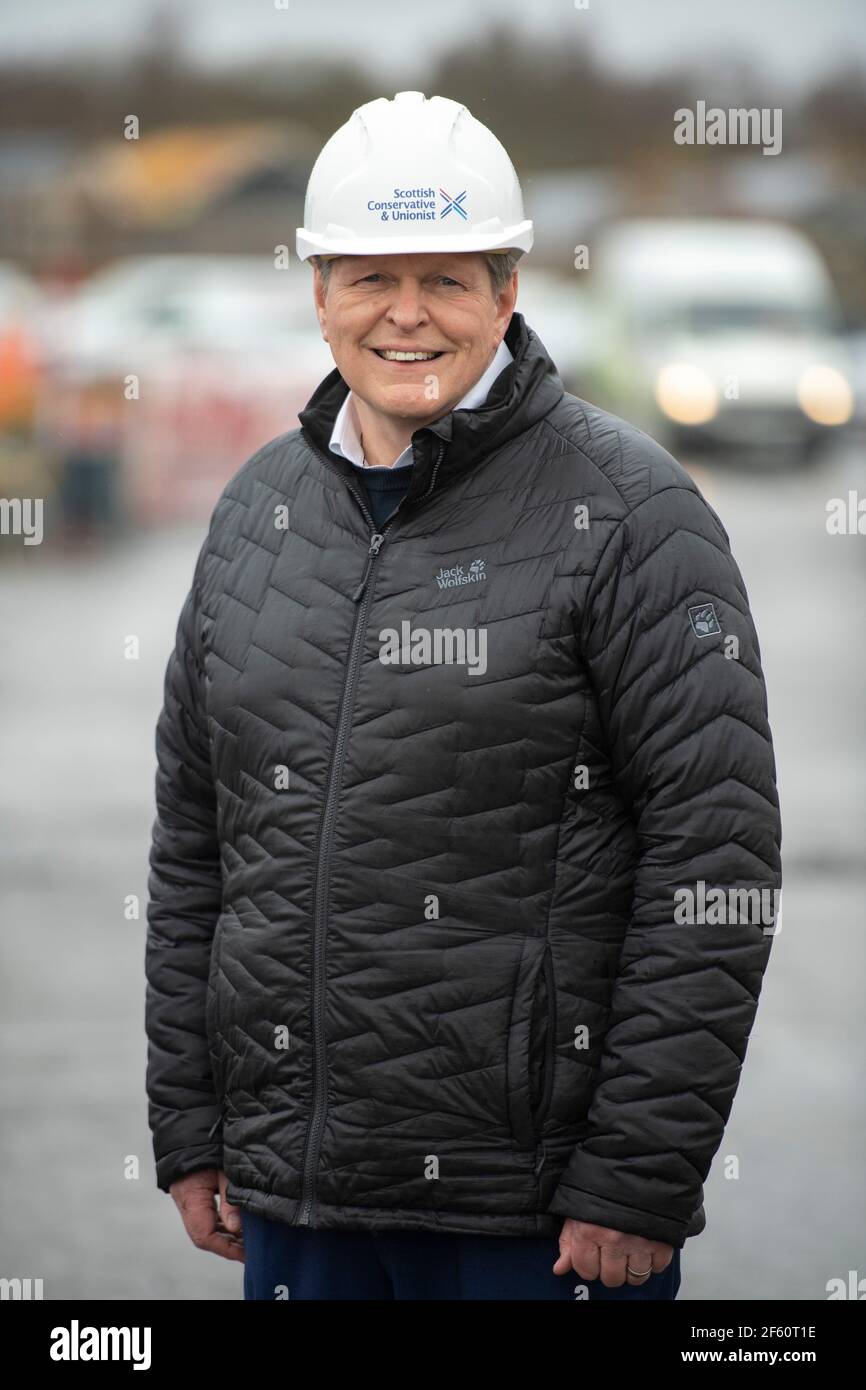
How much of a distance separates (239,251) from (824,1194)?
63.4 ft

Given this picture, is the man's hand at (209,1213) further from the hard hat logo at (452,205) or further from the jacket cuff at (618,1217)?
the hard hat logo at (452,205)

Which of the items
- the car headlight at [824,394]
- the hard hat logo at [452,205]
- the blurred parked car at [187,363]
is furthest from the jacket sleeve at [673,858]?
the car headlight at [824,394]

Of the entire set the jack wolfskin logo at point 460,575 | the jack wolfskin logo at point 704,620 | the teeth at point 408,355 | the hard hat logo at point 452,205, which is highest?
the hard hat logo at point 452,205

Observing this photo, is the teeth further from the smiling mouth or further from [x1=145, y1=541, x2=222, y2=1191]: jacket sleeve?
[x1=145, y1=541, x2=222, y2=1191]: jacket sleeve

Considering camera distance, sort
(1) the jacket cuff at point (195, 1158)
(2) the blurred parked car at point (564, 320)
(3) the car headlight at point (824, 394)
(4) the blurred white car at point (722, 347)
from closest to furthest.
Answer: (1) the jacket cuff at point (195, 1158) → (4) the blurred white car at point (722, 347) → (3) the car headlight at point (824, 394) → (2) the blurred parked car at point (564, 320)

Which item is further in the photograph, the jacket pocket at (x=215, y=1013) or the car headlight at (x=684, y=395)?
the car headlight at (x=684, y=395)

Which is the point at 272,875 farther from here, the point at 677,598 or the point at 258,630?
the point at 677,598

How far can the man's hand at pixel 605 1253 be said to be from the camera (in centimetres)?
245

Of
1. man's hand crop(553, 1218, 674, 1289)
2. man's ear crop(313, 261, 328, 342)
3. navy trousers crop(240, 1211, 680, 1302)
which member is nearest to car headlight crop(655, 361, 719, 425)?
man's ear crop(313, 261, 328, 342)

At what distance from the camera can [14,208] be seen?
2214 cm

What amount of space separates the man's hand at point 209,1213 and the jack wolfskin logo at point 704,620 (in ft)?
3.48

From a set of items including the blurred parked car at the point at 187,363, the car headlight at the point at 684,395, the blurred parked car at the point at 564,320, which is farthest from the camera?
the blurred parked car at the point at 564,320

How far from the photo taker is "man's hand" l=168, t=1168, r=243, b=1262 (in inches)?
113

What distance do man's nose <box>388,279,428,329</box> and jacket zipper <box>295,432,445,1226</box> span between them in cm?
16
